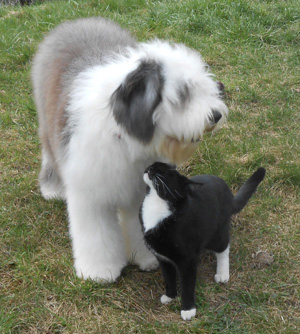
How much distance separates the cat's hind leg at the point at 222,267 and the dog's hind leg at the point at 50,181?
49.6 inches

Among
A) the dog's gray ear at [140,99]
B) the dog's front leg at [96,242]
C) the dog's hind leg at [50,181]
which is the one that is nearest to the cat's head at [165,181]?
the dog's gray ear at [140,99]

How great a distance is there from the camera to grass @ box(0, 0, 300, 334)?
2.62 metres

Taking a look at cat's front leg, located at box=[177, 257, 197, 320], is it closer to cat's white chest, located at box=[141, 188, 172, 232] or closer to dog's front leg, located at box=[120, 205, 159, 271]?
cat's white chest, located at box=[141, 188, 172, 232]

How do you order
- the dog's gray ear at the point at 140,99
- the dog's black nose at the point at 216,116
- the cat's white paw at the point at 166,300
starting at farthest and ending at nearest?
the cat's white paw at the point at 166,300, the dog's black nose at the point at 216,116, the dog's gray ear at the point at 140,99

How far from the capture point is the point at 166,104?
90.4 inches

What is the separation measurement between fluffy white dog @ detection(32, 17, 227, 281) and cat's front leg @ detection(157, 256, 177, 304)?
294 millimetres

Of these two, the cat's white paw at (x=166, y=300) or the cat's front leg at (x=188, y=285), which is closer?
the cat's front leg at (x=188, y=285)

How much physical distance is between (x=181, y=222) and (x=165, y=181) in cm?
22

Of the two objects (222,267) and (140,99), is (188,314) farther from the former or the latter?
(140,99)

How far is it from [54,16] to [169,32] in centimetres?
147

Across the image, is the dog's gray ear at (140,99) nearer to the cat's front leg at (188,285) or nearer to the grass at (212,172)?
the cat's front leg at (188,285)

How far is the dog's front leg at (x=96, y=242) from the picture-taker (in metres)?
2.78

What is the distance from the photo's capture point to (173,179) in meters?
2.39

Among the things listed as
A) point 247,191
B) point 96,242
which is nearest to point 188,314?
point 96,242
